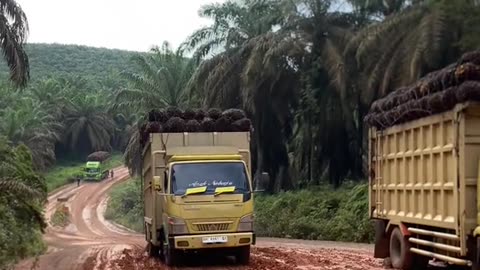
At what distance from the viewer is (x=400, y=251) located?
45.3 ft

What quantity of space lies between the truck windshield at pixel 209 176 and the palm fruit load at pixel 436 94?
3.28m

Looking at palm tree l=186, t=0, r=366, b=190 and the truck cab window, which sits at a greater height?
palm tree l=186, t=0, r=366, b=190

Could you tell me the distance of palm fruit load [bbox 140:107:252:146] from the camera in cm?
1745

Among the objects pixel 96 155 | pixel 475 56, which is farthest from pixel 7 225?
pixel 96 155

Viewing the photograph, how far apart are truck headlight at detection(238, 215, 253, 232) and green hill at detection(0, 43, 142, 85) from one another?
86.2 metres

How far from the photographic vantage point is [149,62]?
45188 millimetres

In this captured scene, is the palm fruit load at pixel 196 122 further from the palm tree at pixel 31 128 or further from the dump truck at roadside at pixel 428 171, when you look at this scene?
the palm tree at pixel 31 128

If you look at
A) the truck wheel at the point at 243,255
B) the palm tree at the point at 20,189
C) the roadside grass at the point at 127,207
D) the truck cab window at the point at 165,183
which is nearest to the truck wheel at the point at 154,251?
the palm tree at the point at 20,189

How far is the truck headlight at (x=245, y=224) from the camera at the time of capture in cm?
1605

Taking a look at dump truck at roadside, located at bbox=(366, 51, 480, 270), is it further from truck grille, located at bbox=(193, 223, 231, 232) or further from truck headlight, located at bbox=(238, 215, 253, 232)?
truck grille, located at bbox=(193, 223, 231, 232)

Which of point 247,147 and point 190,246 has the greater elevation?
point 247,147

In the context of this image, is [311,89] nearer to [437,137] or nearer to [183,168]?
[183,168]

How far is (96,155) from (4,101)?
11.9 meters

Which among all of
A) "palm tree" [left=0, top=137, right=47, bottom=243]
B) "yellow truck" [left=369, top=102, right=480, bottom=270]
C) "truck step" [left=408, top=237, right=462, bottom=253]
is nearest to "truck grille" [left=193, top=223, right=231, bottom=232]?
"yellow truck" [left=369, top=102, right=480, bottom=270]
